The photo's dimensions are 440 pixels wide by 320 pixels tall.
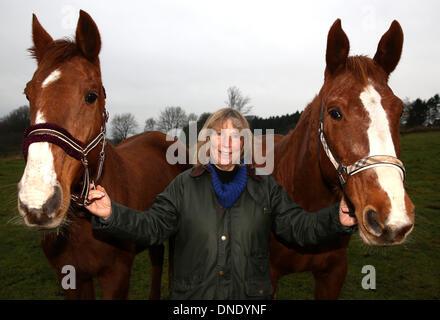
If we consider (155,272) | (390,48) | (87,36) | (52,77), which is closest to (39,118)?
(52,77)

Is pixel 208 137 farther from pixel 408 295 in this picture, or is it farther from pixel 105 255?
pixel 408 295

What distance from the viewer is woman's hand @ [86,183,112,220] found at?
162 cm

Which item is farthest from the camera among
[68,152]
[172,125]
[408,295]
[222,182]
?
[172,125]

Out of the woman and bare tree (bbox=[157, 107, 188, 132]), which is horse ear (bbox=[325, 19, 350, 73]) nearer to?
the woman

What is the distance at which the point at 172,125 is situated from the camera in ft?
128

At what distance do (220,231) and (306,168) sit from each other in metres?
1.05

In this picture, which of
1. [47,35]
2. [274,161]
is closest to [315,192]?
[274,161]

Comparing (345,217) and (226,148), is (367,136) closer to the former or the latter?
(345,217)

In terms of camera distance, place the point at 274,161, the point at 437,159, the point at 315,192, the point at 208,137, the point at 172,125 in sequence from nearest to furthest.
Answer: the point at 208,137
the point at 315,192
the point at 274,161
the point at 437,159
the point at 172,125

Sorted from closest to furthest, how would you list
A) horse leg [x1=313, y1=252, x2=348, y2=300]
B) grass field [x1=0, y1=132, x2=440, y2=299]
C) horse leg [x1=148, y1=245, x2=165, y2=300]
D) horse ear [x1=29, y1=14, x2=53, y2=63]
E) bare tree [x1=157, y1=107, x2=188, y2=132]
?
1. horse ear [x1=29, y1=14, x2=53, y2=63]
2. horse leg [x1=313, y1=252, x2=348, y2=300]
3. horse leg [x1=148, y1=245, x2=165, y2=300]
4. grass field [x1=0, y1=132, x2=440, y2=299]
5. bare tree [x1=157, y1=107, x2=188, y2=132]

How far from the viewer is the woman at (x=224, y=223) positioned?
6.06 ft

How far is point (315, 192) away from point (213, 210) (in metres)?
1.05

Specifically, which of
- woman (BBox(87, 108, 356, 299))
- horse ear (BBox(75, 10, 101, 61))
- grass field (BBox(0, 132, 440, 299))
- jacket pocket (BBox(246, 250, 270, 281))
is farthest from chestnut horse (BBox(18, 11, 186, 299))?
grass field (BBox(0, 132, 440, 299))

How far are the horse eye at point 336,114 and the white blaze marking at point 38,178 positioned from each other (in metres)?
1.78
